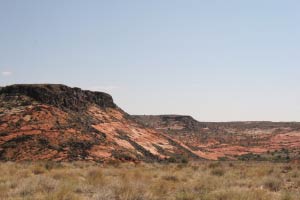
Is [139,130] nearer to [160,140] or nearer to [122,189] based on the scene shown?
[160,140]

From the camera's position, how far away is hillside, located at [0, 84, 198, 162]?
95.2 ft

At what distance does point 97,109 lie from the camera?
41531mm

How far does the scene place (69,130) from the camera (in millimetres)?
32500

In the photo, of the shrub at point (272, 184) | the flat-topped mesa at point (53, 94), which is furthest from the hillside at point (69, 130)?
the shrub at point (272, 184)

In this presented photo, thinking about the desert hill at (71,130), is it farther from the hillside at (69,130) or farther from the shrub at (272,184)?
the shrub at (272,184)

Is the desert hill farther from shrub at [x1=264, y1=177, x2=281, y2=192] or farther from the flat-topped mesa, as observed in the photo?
shrub at [x1=264, y1=177, x2=281, y2=192]

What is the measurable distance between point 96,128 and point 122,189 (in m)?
23.4

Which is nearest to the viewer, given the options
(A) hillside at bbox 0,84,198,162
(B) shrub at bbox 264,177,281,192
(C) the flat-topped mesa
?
(B) shrub at bbox 264,177,281,192

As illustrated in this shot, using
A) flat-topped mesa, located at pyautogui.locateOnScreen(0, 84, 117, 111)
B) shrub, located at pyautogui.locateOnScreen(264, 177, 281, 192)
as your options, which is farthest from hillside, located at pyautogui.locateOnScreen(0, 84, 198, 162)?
shrub, located at pyautogui.locateOnScreen(264, 177, 281, 192)

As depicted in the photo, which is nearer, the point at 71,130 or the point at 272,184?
the point at 272,184

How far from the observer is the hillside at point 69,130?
2903 cm

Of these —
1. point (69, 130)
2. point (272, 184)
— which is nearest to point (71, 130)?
point (69, 130)

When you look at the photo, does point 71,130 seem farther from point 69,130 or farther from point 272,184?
point 272,184

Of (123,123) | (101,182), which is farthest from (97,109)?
(101,182)
